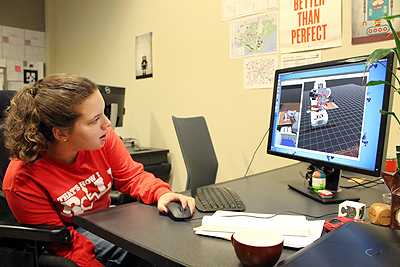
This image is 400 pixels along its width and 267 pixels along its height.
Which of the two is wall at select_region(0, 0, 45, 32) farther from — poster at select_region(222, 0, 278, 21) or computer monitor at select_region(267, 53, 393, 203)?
computer monitor at select_region(267, 53, 393, 203)

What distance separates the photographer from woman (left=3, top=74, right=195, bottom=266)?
943mm

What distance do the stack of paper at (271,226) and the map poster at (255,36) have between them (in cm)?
146

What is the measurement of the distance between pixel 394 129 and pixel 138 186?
1.33 m

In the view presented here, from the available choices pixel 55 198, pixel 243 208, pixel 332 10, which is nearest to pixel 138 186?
pixel 55 198

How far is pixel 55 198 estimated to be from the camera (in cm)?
100

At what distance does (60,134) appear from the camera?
39.1 inches

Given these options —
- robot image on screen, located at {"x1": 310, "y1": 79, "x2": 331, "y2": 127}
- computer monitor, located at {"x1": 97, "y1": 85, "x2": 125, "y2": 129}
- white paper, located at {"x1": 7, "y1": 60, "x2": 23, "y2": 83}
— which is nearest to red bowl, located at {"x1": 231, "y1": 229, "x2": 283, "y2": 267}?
robot image on screen, located at {"x1": 310, "y1": 79, "x2": 331, "y2": 127}

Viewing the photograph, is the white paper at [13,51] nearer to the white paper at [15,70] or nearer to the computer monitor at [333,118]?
the white paper at [15,70]

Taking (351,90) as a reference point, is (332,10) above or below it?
above

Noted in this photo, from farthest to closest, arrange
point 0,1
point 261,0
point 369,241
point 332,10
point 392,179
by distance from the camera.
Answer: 1. point 0,1
2. point 261,0
3. point 332,10
4. point 392,179
5. point 369,241

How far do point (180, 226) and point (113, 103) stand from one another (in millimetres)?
1972

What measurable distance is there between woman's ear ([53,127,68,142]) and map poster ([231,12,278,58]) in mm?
1477

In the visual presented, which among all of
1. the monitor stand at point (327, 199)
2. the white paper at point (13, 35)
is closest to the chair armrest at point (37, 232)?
the monitor stand at point (327, 199)

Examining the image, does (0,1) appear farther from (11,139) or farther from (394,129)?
(394,129)
